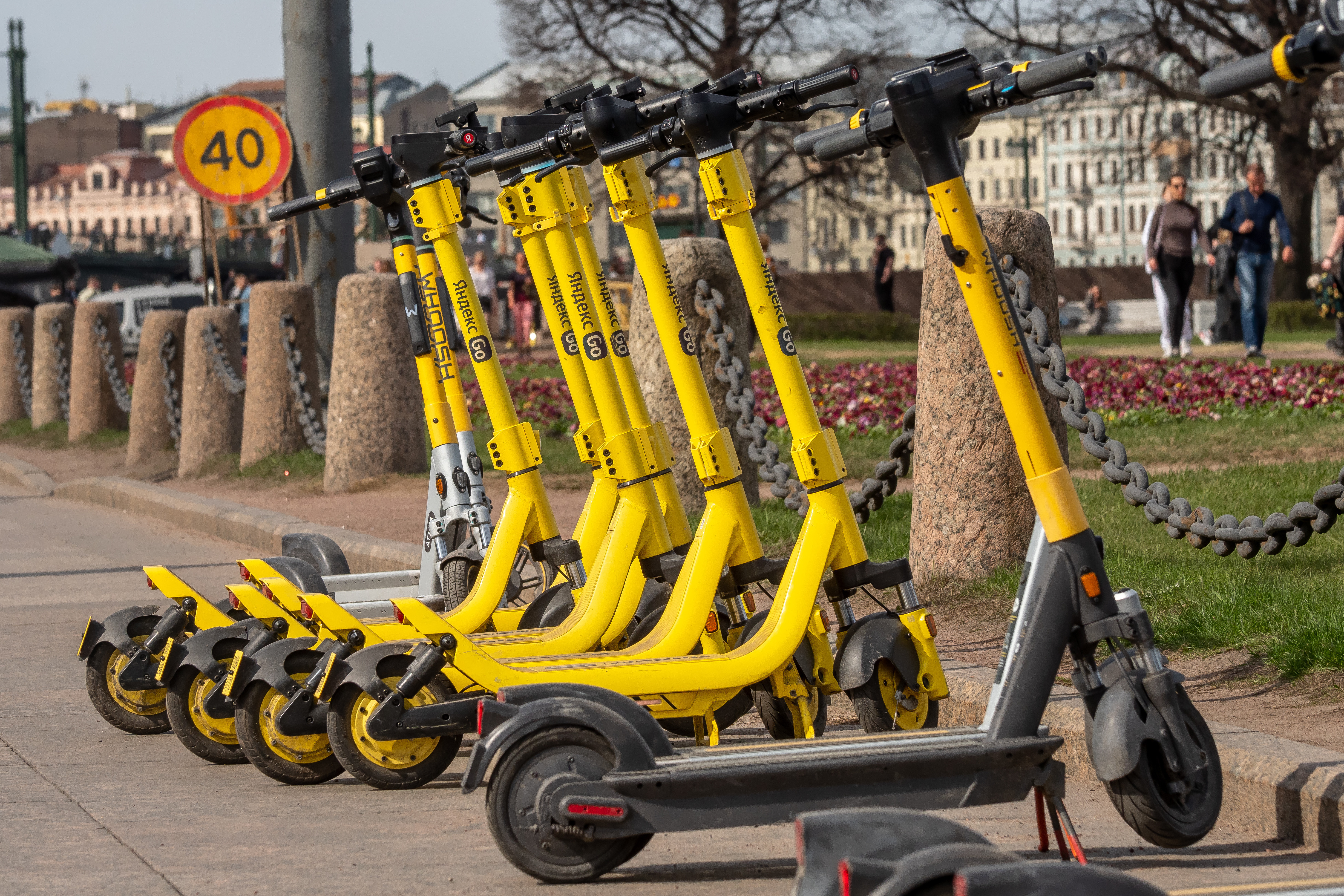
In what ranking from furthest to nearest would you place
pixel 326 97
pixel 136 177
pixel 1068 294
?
pixel 136 177
pixel 1068 294
pixel 326 97

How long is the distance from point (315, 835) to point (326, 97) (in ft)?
34.6

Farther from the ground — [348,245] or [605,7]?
[605,7]

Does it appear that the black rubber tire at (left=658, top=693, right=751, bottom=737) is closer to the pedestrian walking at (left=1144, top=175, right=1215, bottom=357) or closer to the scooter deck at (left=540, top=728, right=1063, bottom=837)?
the scooter deck at (left=540, top=728, right=1063, bottom=837)

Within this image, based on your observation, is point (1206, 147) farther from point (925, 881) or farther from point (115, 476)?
point (925, 881)

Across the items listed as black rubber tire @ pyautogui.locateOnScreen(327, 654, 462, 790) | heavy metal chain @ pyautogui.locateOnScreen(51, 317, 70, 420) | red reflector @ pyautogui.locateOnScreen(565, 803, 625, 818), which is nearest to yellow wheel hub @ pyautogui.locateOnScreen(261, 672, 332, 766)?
black rubber tire @ pyautogui.locateOnScreen(327, 654, 462, 790)

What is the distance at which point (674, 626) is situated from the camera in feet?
15.1

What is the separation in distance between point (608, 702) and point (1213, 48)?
114ft

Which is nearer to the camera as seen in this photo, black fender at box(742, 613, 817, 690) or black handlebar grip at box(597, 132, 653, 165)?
black fender at box(742, 613, 817, 690)

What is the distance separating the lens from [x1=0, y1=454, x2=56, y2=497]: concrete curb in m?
15.1

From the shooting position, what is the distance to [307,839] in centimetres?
421

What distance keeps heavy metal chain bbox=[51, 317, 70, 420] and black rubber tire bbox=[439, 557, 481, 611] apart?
1470cm

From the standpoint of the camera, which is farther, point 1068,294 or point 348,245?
point 1068,294

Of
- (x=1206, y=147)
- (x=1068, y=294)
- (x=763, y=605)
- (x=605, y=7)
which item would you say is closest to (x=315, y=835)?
(x=763, y=605)

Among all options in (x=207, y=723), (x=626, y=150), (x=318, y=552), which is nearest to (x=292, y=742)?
(x=207, y=723)
